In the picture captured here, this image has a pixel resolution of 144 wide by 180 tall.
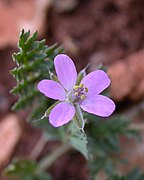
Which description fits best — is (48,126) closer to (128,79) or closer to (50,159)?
(50,159)

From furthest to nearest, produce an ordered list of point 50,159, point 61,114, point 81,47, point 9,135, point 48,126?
point 81,47, point 9,135, point 50,159, point 48,126, point 61,114

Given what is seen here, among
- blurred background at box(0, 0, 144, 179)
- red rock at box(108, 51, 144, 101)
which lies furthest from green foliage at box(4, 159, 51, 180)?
red rock at box(108, 51, 144, 101)

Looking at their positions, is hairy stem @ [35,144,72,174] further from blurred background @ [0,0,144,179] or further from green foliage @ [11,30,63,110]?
green foliage @ [11,30,63,110]

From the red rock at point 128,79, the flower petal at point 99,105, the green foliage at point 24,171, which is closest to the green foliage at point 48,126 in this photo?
the green foliage at point 24,171

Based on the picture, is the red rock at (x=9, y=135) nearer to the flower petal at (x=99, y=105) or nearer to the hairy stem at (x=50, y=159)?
the hairy stem at (x=50, y=159)

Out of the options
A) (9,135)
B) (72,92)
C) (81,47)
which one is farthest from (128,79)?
(72,92)

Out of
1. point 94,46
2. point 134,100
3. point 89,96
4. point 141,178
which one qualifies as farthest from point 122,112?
point 89,96

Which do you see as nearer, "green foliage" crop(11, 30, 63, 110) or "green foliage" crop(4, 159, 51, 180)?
"green foliage" crop(11, 30, 63, 110)
